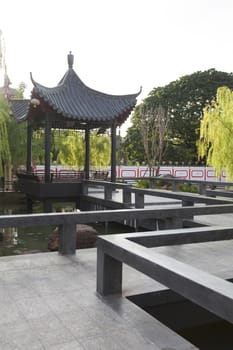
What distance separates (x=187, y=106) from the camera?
109 feet

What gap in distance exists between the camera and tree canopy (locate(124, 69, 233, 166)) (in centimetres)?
3294

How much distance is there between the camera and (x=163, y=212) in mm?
4809

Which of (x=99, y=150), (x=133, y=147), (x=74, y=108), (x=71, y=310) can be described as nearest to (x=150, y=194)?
(x=71, y=310)

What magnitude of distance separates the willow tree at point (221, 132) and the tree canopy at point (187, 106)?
829 inches

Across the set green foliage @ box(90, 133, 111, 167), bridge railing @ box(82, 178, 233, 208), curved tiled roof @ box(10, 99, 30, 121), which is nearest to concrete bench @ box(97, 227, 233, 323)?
bridge railing @ box(82, 178, 233, 208)

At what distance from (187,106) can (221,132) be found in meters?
23.3

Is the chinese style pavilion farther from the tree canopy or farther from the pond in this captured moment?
the tree canopy

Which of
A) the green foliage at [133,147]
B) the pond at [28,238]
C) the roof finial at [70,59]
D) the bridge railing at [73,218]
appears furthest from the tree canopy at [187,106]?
the bridge railing at [73,218]

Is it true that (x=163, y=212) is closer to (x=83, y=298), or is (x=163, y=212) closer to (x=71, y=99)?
(x=83, y=298)

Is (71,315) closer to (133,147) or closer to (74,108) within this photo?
(74,108)

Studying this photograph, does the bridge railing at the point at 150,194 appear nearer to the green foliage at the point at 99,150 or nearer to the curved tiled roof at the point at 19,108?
the curved tiled roof at the point at 19,108

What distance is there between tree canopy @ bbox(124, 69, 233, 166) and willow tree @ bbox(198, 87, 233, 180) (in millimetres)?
21062

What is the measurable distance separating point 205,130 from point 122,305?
369 inches

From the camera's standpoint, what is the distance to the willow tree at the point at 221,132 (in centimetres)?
1073
